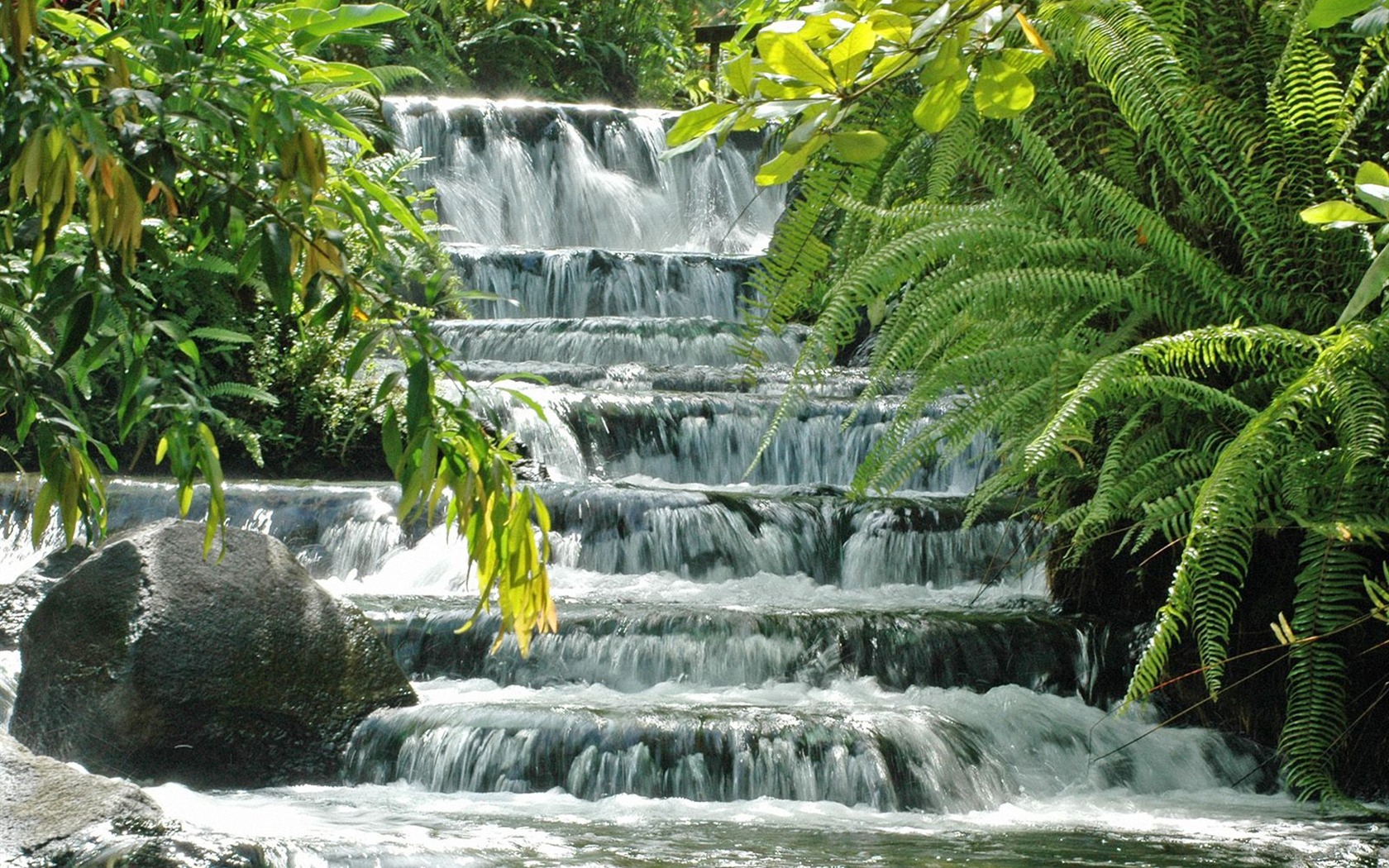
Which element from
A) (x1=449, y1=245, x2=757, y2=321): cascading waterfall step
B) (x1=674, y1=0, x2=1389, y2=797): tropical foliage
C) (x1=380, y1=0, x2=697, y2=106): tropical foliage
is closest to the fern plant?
(x1=674, y1=0, x2=1389, y2=797): tropical foliage

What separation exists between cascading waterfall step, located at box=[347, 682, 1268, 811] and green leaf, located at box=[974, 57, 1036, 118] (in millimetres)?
3029

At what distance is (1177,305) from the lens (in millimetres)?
3426

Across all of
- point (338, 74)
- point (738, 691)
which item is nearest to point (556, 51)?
point (738, 691)

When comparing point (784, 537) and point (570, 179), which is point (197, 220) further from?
point (570, 179)

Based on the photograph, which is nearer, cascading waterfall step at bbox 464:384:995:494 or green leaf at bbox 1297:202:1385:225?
green leaf at bbox 1297:202:1385:225

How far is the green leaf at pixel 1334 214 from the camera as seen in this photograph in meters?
0.96

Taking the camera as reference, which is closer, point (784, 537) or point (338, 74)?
point (338, 74)

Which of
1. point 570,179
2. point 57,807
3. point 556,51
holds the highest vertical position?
point 556,51

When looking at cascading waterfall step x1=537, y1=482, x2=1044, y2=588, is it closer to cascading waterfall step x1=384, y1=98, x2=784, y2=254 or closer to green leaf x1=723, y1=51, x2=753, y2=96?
green leaf x1=723, y1=51, x2=753, y2=96

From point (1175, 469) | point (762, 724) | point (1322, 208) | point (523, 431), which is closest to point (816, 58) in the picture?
point (1322, 208)

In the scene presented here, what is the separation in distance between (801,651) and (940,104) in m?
3.87

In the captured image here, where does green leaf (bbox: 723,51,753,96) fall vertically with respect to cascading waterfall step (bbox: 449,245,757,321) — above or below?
below

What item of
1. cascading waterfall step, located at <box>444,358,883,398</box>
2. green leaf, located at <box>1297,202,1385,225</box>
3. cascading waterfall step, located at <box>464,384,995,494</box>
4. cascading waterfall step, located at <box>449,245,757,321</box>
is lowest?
green leaf, located at <box>1297,202,1385,225</box>

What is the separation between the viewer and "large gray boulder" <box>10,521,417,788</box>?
4.26 meters
